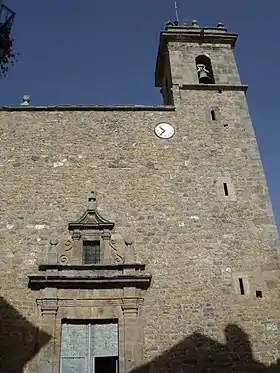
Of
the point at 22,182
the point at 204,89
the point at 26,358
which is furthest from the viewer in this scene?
the point at 204,89

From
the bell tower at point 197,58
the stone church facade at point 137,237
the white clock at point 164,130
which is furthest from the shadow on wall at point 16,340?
the bell tower at point 197,58

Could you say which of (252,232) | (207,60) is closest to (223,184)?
(252,232)

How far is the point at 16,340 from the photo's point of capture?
371 inches

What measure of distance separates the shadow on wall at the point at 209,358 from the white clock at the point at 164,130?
17.6 feet

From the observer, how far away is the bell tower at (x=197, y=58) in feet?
46.4

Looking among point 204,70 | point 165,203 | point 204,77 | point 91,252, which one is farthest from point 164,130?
point 91,252

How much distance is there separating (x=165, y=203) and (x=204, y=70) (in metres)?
5.26

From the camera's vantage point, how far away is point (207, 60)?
15.0 meters

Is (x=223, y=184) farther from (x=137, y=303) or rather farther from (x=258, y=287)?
(x=137, y=303)

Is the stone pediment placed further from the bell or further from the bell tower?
the bell

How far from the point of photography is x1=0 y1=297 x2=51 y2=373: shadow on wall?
9.17m

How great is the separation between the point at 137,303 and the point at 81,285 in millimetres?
1263

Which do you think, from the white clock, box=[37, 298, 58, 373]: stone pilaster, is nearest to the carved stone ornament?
box=[37, 298, 58, 373]: stone pilaster

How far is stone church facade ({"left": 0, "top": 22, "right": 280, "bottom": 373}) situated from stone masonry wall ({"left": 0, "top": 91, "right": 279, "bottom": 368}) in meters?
0.03
